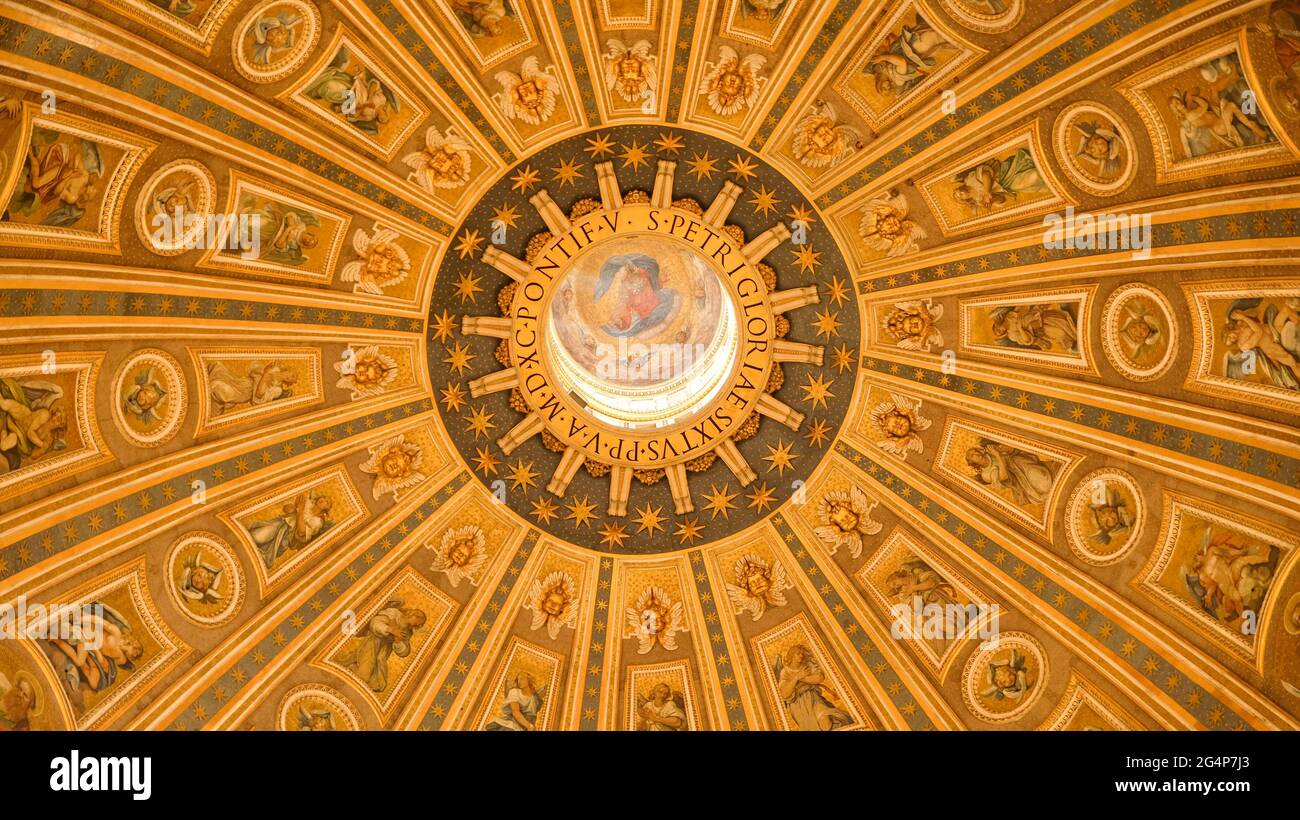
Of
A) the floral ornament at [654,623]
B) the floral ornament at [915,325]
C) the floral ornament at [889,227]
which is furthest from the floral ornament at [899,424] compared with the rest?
the floral ornament at [654,623]

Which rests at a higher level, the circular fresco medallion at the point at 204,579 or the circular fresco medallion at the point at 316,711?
the circular fresco medallion at the point at 204,579

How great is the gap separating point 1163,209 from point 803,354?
6399 mm

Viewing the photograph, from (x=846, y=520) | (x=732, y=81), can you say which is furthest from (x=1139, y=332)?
(x=732, y=81)

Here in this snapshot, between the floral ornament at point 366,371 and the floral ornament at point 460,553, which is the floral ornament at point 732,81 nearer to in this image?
the floral ornament at point 366,371

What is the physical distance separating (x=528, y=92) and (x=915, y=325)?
7250 millimetres

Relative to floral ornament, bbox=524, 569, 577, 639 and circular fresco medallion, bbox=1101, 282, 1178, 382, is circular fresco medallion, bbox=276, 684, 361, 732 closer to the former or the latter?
floral ornament, bbox=524, 569, 577, 639

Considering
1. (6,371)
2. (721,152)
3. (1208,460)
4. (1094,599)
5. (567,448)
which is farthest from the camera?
(567,448)

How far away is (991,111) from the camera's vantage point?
18.7 meters

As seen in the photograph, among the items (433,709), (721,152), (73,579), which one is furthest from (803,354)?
(73,579)

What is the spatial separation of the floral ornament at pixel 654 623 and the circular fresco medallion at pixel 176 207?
9522mm

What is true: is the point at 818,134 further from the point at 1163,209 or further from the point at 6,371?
the point at 6,371

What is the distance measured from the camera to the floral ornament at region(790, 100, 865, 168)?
20.0 metres

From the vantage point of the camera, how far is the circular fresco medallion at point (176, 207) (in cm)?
1781

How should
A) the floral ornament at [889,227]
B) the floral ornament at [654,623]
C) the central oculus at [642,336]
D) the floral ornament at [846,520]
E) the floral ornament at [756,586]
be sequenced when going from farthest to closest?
the floral ornament at [654,623] → the floral ornament at [756,586] → the floral ornament at [846,520] → the central oculus at [642,336] → the floral ornament at [889,227]
